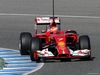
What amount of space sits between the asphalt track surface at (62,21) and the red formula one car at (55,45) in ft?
0.87

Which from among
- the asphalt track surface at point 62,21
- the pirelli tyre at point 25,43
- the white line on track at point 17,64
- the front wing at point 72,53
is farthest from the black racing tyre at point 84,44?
the pirelli tyre at point 25,43

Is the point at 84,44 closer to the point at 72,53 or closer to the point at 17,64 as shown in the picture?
the point at 72,53

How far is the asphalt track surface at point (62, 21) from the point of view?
15.7 m

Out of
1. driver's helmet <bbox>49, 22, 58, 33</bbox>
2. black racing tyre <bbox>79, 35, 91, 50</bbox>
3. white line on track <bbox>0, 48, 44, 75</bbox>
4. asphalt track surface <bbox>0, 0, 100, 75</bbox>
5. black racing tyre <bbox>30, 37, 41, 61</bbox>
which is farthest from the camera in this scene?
driver's helmet <bbox>49, 22, 58, 33</bbox>

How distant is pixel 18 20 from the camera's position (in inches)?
968

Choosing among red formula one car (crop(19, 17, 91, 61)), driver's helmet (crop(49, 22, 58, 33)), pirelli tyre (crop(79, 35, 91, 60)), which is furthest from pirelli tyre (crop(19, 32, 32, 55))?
pirelli tyre (crop(79, 35, 91, 60))

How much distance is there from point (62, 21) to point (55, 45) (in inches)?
312

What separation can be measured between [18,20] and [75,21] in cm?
221

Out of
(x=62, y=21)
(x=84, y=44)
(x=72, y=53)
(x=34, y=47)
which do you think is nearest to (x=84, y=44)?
(x=84, y=44)

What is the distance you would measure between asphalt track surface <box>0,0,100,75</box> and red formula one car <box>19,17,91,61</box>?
0.27 metres

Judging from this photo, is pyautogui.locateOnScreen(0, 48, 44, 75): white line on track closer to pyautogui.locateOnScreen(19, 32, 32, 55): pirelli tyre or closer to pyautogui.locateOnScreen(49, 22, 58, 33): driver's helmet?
pyautogui.locateOnScreen(19, 32, 32, 55): pirelli tyre

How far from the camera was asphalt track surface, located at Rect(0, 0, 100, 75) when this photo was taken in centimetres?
1574

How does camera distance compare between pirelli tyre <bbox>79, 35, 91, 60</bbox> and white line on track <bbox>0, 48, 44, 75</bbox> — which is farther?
pirelli tyre <bbox>79, 35, 91, 60</bbox>

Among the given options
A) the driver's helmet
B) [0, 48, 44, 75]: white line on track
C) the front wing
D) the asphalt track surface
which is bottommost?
the asphalt track surface
